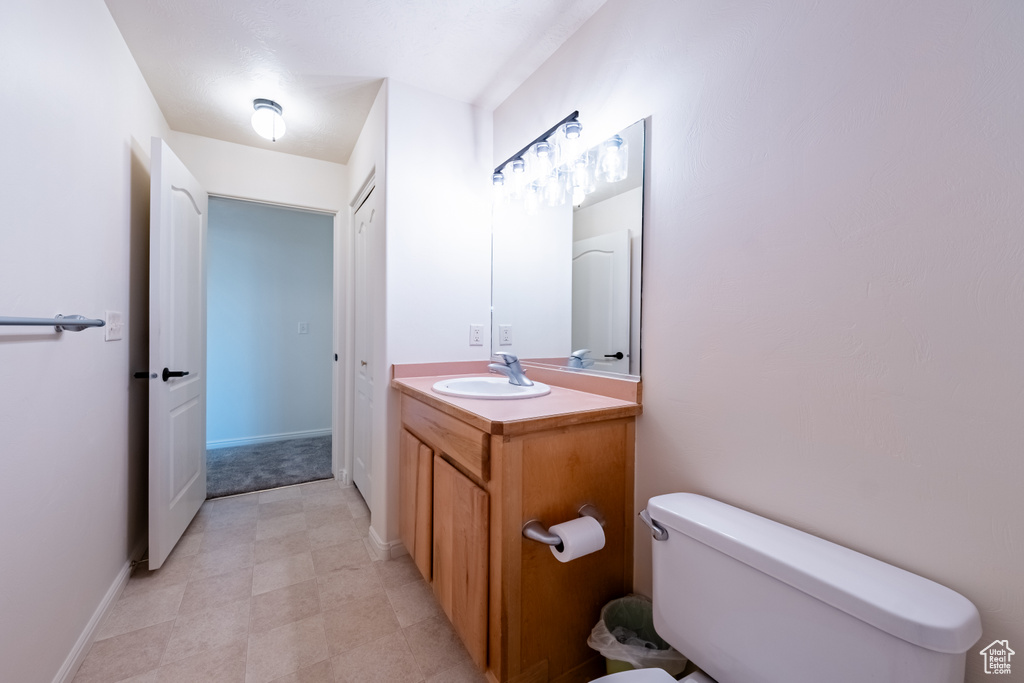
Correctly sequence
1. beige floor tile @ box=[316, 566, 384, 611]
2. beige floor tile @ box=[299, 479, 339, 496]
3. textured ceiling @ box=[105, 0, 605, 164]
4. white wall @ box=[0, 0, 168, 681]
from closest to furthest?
white wall @ box=[0, 0, 168, 681], textured ceiling @ box=[105, 0, 605, 164], beige floor tile @ box=[316, 566, 384, 611], beige floor tile @ box=[299, 479, 339, 496]

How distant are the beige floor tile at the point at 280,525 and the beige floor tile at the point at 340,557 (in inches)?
11.7

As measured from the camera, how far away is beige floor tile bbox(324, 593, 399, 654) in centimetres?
134

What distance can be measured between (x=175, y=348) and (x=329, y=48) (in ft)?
4.84

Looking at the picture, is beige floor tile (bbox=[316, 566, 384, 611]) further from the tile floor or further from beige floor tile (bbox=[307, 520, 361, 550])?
beige floor tile (bbox=[307, 520, 361, 550])

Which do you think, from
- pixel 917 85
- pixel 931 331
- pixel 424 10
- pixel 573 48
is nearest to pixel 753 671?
pixel 931 331

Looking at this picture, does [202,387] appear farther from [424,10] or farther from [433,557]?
[424,10]

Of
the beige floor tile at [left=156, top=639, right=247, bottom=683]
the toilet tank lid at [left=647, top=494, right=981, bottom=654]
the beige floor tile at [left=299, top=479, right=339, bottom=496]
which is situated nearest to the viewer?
the toilet tank lid at [left=647, top=494, right=981, bottom=654]

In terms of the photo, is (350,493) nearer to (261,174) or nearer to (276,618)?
(276,618)

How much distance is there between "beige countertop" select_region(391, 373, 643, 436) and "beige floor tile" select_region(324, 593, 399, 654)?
31.5 inches

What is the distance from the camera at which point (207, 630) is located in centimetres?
137

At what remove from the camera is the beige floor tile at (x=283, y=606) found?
142 cm

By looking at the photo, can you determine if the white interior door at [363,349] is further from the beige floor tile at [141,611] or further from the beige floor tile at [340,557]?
the beige floor tile at [141,611]

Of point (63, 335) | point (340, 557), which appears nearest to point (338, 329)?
point (340, 557)
